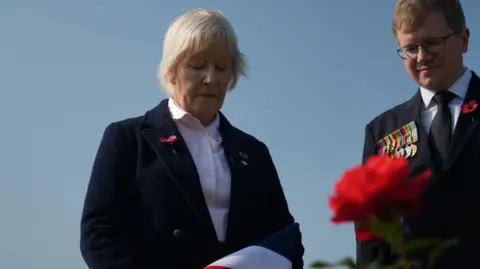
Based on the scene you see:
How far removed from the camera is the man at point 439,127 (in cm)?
295

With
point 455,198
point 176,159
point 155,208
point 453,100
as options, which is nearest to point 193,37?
point 176,159

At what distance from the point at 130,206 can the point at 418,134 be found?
1.54 m

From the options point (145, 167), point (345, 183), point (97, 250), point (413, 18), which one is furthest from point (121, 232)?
point (345, 183)

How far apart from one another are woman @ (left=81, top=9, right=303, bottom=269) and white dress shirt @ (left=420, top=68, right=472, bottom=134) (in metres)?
0.90

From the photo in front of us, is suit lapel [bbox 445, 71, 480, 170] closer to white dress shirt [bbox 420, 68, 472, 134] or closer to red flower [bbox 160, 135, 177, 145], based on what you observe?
white dress shirt [bbox 420, 68, 472, 134]

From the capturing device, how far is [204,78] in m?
3.16

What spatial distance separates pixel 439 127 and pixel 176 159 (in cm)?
138

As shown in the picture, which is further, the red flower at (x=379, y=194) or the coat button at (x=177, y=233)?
the coat button at (x=177, y=233)

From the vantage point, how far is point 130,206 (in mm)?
3025

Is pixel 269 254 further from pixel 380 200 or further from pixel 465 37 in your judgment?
pixel 380 200

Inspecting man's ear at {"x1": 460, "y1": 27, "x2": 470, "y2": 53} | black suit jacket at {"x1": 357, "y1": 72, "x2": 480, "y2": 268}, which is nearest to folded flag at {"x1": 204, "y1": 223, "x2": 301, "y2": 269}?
black suit jacket at {"x1": 357, "y1": 72, "x2": 480, "y2": 268}

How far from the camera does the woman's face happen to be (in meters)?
3.17

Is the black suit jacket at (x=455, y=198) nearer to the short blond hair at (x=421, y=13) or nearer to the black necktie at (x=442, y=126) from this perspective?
the black necktie at (x=442, y=126)

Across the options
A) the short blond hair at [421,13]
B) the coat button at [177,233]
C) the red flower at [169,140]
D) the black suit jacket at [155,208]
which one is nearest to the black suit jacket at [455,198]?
the short blond hair at [421,13]
